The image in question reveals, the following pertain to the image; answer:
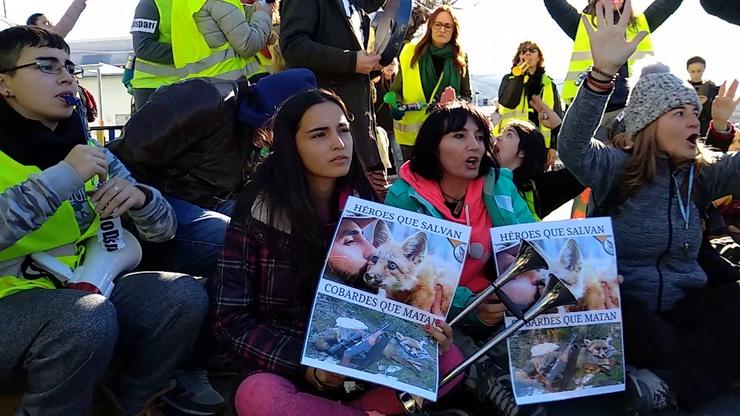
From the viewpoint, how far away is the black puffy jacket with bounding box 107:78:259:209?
2613 mm

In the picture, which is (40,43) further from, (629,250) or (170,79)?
(629,250)

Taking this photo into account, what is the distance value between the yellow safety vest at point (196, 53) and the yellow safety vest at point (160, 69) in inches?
3.9

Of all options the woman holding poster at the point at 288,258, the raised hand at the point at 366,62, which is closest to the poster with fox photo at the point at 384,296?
the woman holding poster at the point at 288,258

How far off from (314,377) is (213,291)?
0.53 m

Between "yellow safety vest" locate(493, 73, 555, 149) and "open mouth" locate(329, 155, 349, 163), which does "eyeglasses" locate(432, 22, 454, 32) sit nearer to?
"yellow safety vest" locate(493, 73, 555, 149)

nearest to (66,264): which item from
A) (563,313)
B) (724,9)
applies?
(563,313)

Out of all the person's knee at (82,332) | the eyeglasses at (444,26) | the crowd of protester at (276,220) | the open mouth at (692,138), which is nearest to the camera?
the person's knee at (82,332)

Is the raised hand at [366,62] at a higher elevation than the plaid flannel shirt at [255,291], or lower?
higher

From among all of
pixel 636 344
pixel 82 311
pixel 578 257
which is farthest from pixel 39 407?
pixel 636 344

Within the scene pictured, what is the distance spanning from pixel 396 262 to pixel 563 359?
670 mm

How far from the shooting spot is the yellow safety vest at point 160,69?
4062 millimetres

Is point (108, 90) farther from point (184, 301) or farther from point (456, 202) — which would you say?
point (184, 301)

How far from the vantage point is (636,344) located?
2.64 metres

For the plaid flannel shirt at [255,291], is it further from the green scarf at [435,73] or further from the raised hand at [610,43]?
the green scarf at [435,73]
